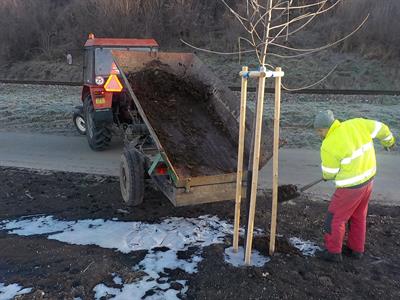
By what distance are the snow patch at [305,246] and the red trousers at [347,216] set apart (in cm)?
19

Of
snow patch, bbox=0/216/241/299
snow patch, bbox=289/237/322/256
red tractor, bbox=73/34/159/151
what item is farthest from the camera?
red tractor, bbox=73/34/159/151

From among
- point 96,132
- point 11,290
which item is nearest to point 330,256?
point 11,290

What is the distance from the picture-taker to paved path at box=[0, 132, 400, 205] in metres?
6.96

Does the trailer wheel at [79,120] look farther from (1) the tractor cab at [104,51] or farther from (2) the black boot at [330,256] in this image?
(2) the black boot at [330,256]

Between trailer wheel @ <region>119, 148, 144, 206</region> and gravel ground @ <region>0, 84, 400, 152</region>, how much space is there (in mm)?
4407

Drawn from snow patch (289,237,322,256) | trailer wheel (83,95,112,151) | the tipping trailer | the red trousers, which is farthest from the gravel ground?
the red trousers

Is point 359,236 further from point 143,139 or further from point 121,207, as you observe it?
point 143,139

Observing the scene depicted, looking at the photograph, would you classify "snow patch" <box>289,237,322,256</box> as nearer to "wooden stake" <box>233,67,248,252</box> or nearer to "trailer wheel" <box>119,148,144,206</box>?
"wooden stake" <box>233,67,248,252</box>

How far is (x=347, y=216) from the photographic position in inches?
168

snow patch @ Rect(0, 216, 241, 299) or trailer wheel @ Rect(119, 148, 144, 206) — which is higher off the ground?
trailer wheel @ Rect(119, 148, 144, 206)

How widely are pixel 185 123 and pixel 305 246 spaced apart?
2459mm

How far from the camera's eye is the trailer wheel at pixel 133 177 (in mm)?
5895

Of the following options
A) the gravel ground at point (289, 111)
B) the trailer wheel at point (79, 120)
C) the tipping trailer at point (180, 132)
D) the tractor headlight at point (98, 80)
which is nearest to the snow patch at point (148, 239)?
the tipping trailer at point (180, 132)

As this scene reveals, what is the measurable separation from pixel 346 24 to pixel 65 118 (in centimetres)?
1657
